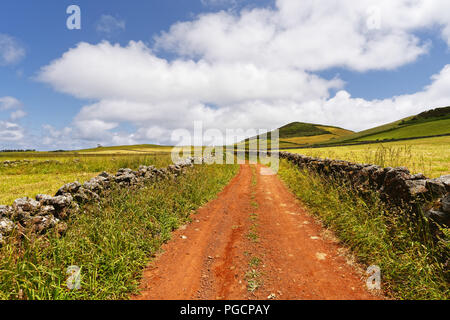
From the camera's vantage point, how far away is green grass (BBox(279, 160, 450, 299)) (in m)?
3.97

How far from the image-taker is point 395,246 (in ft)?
17.1

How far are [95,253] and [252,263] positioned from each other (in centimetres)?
363

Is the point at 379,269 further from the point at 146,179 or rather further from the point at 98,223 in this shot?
the point at 146,179

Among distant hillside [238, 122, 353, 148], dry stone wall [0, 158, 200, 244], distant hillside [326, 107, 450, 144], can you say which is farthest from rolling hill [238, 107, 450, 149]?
dry stone wall [0, 158, 200, 244]

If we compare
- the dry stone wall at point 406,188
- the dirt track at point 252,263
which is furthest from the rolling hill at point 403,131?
the dirt track at point 252,263

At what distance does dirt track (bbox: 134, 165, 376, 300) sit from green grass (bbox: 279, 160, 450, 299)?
510mm

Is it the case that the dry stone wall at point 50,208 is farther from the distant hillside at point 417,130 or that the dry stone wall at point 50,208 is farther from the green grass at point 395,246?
the distant hillside at point 417,130

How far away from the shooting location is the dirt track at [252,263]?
4.16 metres

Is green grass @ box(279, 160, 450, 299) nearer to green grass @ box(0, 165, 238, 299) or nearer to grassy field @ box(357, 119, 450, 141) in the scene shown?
green grass @ box(0, 165, 238, 299)

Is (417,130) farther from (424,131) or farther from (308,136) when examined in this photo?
(308,136)

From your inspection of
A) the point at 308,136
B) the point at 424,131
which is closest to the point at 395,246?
the point at 424,131
